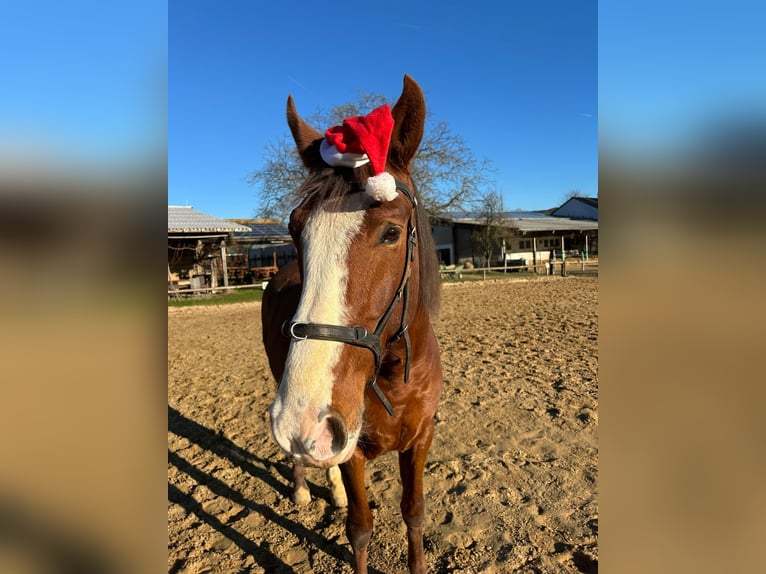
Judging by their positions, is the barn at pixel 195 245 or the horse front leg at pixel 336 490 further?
the barn at pixel 195 245

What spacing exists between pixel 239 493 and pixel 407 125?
346 cm

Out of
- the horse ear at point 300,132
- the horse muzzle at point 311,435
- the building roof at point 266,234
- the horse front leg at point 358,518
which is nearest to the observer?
the horse muzzle at point 311,435

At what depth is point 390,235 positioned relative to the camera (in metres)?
1.59

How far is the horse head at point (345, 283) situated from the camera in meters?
1.28

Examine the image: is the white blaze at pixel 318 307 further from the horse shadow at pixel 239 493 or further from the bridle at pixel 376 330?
the horse shadow at pixel 239 493

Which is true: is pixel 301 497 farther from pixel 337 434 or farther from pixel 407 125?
pixel 407 125

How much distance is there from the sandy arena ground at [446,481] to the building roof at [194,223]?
14.1 meters

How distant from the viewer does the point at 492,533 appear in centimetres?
287

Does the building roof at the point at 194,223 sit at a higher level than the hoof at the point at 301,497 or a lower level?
higher

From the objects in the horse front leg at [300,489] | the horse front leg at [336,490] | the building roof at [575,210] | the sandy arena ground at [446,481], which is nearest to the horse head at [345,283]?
the sandy arena ground at [446,481]

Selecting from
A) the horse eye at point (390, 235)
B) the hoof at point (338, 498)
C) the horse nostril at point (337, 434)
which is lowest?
the hoof at point (338, 498)

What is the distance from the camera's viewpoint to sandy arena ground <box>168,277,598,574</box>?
2.77 metres
